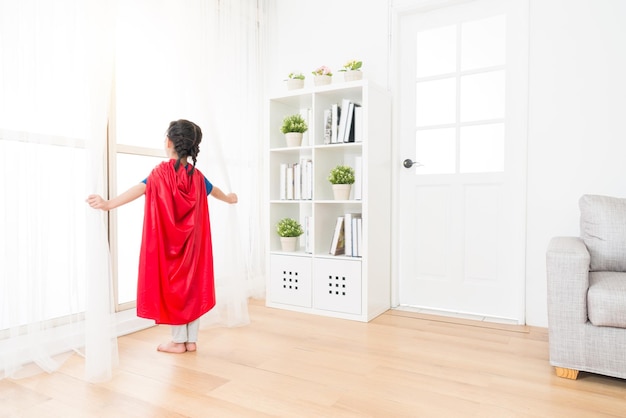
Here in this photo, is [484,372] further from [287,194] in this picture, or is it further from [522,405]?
[287,194]

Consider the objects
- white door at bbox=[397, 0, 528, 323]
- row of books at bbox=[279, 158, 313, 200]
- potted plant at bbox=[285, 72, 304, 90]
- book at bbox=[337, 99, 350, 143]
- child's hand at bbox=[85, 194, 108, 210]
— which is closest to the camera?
child's hand at bbox=[85, 194, 108, 210]

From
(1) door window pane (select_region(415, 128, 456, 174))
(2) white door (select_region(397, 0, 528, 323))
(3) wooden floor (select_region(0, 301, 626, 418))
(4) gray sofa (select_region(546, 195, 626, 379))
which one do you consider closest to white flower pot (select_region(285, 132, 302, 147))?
(2) white door (select_region(397, 0, 528, 323))

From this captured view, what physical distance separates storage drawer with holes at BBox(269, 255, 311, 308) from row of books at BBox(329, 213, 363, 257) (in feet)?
0.74

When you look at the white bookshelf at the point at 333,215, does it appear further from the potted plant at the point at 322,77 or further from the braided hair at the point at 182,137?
the braided hair at the point at 182,137

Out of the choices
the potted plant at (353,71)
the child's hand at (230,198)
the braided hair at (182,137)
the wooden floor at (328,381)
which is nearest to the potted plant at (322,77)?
the potted plant at (353,71)

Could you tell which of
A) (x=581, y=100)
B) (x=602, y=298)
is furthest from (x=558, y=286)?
(x=581, y=100)

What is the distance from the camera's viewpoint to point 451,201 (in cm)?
307

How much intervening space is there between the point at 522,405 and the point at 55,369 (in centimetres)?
202

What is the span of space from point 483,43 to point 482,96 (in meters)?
0.35

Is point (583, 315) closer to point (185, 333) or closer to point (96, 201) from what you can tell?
point (185, 333)

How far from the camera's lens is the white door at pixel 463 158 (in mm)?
2861

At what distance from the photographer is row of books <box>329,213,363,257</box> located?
2993 mm

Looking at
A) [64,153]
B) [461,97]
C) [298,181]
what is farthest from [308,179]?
[64,153]

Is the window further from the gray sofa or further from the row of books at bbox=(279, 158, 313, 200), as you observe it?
the gray sofa
